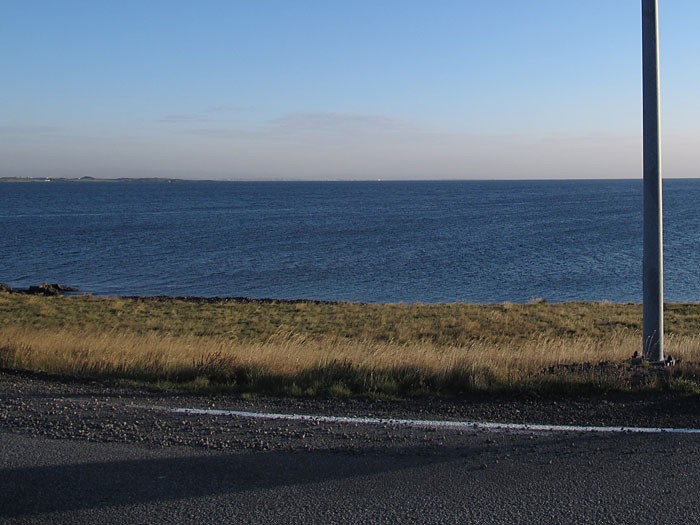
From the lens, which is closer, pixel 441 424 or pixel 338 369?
pixel 441 424

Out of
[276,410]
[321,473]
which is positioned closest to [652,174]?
[276,410]

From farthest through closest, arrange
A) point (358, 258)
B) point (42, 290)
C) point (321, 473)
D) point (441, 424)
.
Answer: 1. point (358, 258)
2. point (42, 290)
3. point (441, 424)
4. point (321, 473)

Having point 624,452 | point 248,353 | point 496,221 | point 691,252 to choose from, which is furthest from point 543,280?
point 496,221

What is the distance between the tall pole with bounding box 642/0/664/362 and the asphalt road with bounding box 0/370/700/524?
3.30 metres

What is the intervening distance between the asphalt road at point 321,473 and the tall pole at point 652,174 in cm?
330

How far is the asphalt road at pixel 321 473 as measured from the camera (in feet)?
13.1

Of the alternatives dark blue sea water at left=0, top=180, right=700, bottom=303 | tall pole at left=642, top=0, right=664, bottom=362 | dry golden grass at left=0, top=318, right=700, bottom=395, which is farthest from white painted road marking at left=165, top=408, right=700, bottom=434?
dark blue sea water at left=0, top=180, right=700, bottom=303

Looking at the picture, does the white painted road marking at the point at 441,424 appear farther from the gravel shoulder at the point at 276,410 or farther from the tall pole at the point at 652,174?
the tall pole at the point at 652,174

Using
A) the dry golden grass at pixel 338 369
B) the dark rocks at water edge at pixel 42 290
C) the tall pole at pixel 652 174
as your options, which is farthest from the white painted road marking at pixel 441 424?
the dark rocks at water edge at pixel 42 290

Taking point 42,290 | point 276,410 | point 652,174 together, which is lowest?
point 42,290

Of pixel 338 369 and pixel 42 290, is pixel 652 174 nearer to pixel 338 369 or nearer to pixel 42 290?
pixel 338 369

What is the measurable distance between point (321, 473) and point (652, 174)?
19.8 ft

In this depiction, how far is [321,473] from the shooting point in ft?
15.2

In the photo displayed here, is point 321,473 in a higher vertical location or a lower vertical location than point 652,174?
lower
